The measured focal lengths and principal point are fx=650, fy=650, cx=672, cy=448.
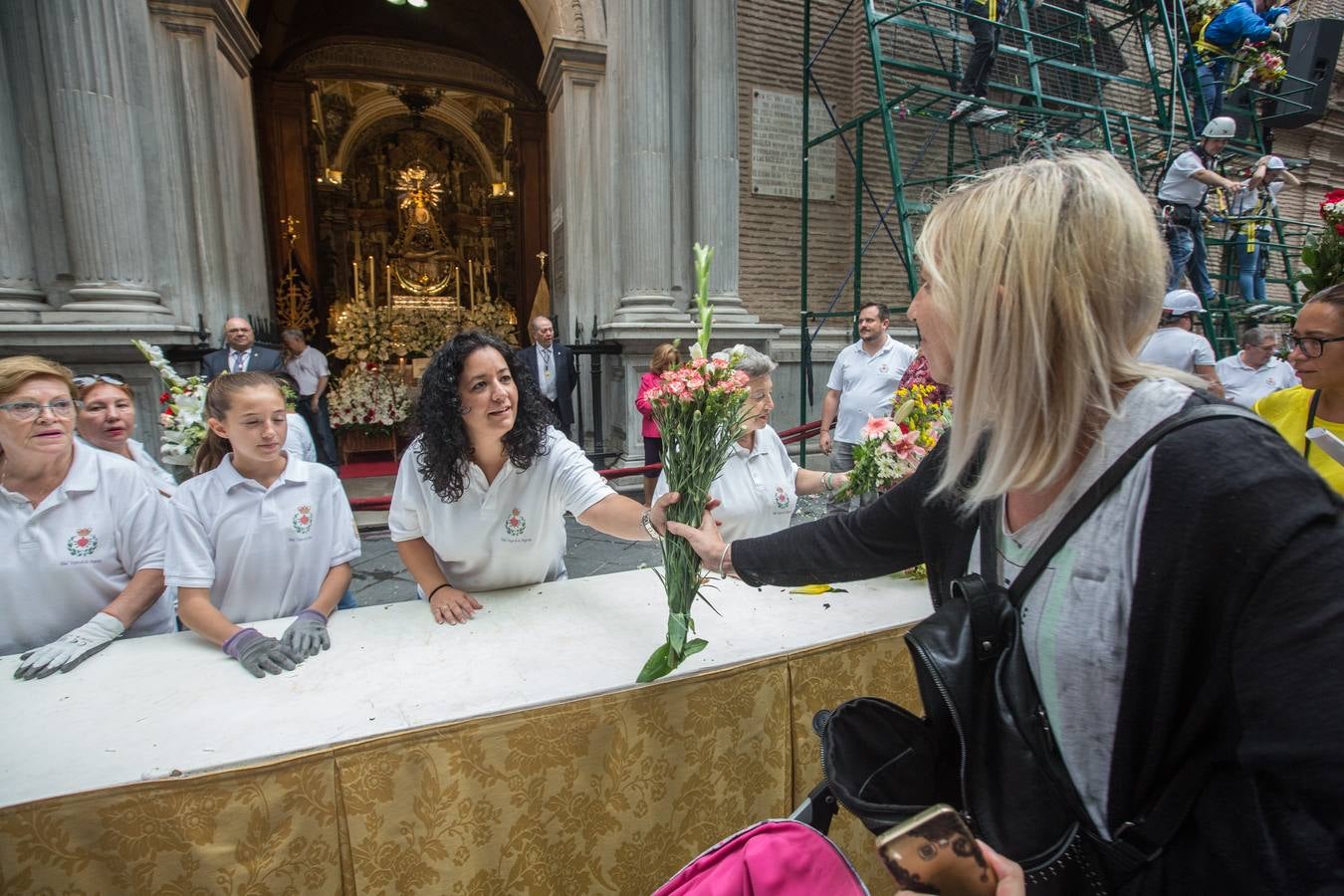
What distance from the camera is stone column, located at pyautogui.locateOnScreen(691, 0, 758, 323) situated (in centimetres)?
743

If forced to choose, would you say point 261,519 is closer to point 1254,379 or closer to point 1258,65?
point 1254,379

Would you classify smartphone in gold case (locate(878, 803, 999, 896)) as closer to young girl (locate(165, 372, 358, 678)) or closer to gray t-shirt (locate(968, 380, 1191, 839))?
gray t-shirt (locate(968, 380, 1191, 839))

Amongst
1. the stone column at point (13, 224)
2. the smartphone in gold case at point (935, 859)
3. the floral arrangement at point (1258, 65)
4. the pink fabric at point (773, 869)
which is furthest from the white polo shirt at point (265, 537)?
the floral arrangement at point (1258, 65)

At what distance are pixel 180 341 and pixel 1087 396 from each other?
694 centimetres

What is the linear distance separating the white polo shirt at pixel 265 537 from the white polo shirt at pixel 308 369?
646 cm

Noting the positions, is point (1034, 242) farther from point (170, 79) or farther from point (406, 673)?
point (170, 79)

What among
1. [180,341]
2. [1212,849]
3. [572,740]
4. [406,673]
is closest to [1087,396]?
[1212,849]

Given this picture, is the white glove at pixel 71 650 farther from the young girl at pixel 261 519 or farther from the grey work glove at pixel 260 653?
→ the grey work glove at pixel 260 653

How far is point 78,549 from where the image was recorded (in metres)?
2.01

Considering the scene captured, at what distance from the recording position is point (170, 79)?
6297 millimetres

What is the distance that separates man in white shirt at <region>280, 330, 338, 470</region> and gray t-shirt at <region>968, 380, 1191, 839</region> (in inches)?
323

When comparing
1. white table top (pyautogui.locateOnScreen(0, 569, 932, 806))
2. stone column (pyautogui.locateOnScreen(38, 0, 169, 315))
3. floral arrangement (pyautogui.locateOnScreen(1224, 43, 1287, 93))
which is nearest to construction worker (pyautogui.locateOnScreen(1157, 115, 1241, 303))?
floral arrangement (pyautogui.locateOnScreen(1224, 43, 1287, 93))

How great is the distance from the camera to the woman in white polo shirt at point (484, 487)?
2.12 metres

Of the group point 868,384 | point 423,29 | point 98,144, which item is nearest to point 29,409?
point 868,384
